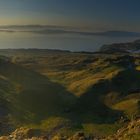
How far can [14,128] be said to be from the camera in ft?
401

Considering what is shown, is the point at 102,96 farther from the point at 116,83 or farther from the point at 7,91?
the point at 7,91

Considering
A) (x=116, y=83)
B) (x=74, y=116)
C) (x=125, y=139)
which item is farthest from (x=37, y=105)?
(x=125, y=139)

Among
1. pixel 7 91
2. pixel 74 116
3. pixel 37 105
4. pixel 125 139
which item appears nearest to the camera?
pixel 125 139

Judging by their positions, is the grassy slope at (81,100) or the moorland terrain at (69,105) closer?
the moorland terrain at (69,105)

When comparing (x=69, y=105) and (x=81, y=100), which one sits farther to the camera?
(x=81, y=100)

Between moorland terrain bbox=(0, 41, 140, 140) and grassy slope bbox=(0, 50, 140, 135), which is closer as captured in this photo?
moorland terrain bbox=(0, 41, 140, 140)

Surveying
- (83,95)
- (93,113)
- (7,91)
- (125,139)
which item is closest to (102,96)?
(83,95)

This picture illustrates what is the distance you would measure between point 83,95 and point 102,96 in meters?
7.28

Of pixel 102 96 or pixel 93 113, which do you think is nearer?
pixel 93 113

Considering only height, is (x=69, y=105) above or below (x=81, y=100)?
below

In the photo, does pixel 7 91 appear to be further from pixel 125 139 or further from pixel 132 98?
pixel 125 139

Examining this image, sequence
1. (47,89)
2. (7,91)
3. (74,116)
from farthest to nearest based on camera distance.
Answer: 1. (47,89)
2. (7,91)
3. (74,116)

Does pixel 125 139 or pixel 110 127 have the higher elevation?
pixel 125 139

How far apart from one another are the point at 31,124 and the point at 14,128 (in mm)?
7395
